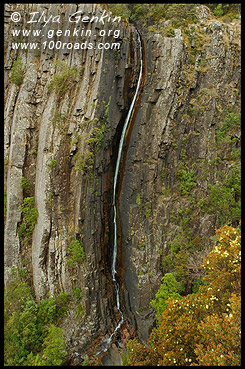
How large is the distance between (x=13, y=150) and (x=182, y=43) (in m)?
15.4

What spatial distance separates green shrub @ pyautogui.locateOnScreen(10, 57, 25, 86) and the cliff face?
0.40m

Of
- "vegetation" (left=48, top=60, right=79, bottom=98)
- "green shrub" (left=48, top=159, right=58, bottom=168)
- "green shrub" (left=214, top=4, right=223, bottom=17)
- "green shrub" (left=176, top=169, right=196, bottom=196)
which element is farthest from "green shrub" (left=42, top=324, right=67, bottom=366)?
"green shrub" (left=214, top=4, right=223, bottom=17)

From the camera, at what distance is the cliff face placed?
16562 millimetres

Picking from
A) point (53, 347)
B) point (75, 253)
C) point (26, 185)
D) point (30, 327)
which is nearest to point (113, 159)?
point (26, 185)

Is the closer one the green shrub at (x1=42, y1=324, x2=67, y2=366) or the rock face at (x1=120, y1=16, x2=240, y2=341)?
the green shrub at (x1=42, y1=324, x2=67, y2=366)

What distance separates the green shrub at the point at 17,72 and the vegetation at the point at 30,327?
1453cm

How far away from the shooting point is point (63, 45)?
18.9 metres

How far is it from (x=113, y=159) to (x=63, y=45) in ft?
33.2

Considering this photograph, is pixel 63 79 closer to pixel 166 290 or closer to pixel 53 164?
pixel 53 164

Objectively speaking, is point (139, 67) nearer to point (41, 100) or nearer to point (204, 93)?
point (204, 93)

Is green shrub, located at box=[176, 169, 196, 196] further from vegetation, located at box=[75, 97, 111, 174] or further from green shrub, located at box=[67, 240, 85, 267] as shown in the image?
green shrub, located at box=[67, 240, 85, 267]

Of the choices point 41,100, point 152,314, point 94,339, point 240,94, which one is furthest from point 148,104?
point 94,339

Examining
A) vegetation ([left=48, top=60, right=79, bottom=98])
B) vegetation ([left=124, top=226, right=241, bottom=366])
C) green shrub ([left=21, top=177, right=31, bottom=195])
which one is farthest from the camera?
vegetation ([left=48, top=60, right=79, bottom=98])

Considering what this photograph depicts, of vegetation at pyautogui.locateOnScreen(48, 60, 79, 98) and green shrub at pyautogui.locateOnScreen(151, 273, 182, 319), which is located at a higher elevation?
vegetation at pyautogui.locateOnScreen(48, 60, 79, 98)
